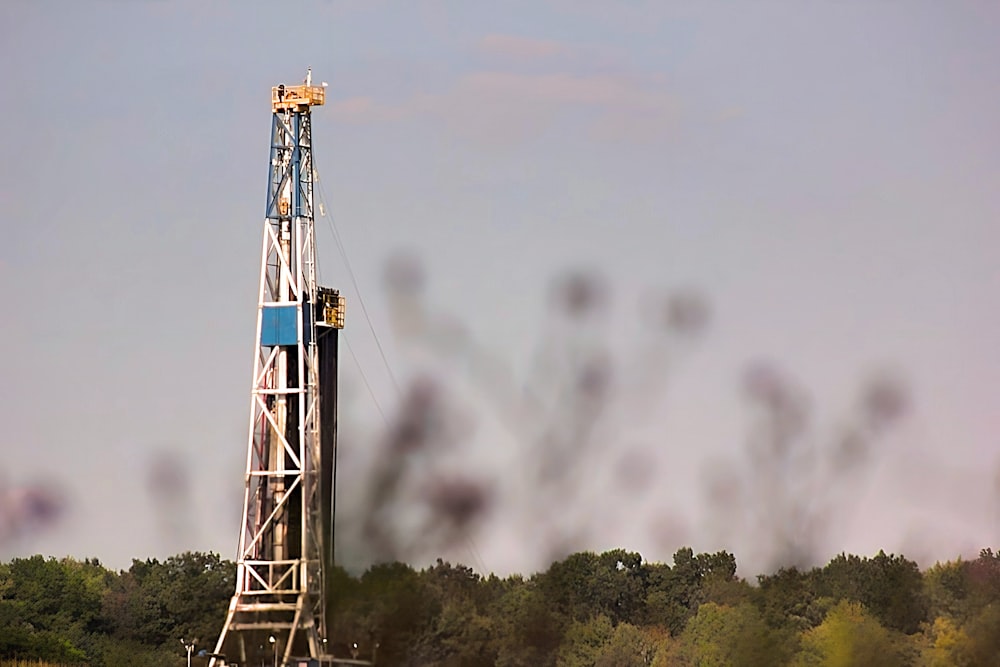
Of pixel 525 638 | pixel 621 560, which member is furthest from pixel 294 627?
pixel 621 560

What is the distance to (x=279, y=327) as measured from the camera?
113m

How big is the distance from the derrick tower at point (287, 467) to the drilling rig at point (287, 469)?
0.05 m

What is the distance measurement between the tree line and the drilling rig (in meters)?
2.75

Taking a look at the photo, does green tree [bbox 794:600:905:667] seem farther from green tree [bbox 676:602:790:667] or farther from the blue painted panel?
the blue painted panel

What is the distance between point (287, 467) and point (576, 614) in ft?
147

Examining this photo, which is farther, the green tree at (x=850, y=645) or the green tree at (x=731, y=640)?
the green tree at (x=731, y=640)

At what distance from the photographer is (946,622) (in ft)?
412

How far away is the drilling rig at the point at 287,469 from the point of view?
4422 inches

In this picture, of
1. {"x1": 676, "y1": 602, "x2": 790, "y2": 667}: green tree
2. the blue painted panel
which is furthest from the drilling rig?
{"x1": 676, "y1": 602, "x2": 790, "y2": 667}: green tree

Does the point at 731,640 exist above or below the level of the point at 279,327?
below

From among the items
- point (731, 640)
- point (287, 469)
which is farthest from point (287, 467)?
point (731, 640)

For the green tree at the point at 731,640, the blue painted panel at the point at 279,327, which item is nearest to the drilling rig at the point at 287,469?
the blue painted panel at the point at 279,327

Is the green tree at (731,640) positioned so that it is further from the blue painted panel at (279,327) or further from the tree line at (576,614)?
the blue painted panel at (279,327)

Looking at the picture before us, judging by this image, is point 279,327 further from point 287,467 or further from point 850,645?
point 850,645
